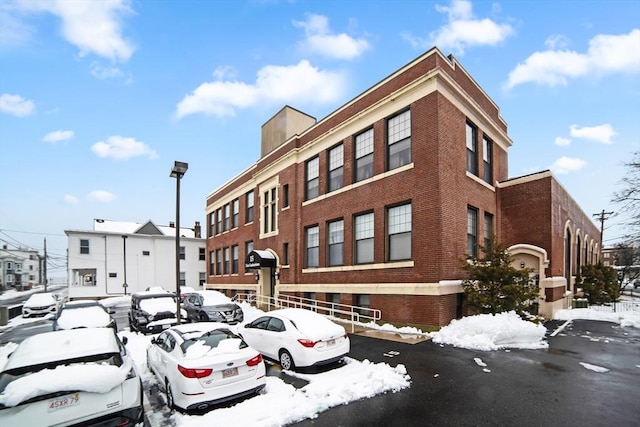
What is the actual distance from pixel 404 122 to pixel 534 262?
10.3 metres

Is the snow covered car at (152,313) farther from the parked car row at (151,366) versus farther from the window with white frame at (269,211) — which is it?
the window with white frame at (269,211)

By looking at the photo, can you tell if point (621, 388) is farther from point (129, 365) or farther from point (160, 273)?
point (160, 273)

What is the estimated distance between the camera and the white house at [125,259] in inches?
1571

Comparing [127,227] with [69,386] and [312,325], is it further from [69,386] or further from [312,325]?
[69,386]

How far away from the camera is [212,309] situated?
642 inches

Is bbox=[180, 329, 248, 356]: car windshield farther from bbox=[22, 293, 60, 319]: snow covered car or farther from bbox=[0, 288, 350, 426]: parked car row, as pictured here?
bbox=[22, 293, 60, 319]: snow covered car

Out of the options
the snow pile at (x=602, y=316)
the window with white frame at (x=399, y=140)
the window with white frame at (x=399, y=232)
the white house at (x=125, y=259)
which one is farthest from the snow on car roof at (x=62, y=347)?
the white house at (x=125, y=259)

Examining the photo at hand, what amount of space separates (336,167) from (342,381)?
13.4 meters

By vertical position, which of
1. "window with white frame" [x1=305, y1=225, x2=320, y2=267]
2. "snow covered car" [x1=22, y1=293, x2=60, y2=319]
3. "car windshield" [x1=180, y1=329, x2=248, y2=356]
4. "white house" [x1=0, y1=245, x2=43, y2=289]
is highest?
"window with white frame" [x1=305, y1=225, x2=320, y2=267]

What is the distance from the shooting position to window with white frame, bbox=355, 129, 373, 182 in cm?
1752

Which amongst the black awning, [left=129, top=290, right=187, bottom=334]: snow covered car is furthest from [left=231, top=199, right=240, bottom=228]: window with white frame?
[left=129, top=290, right=187, bottom=334]: snow covered car

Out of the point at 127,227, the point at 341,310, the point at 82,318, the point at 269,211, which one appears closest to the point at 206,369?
the point at 82,318

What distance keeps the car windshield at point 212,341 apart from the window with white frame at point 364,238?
10.3 metres

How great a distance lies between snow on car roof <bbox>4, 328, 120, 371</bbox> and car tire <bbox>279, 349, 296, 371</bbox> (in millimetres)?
4212
